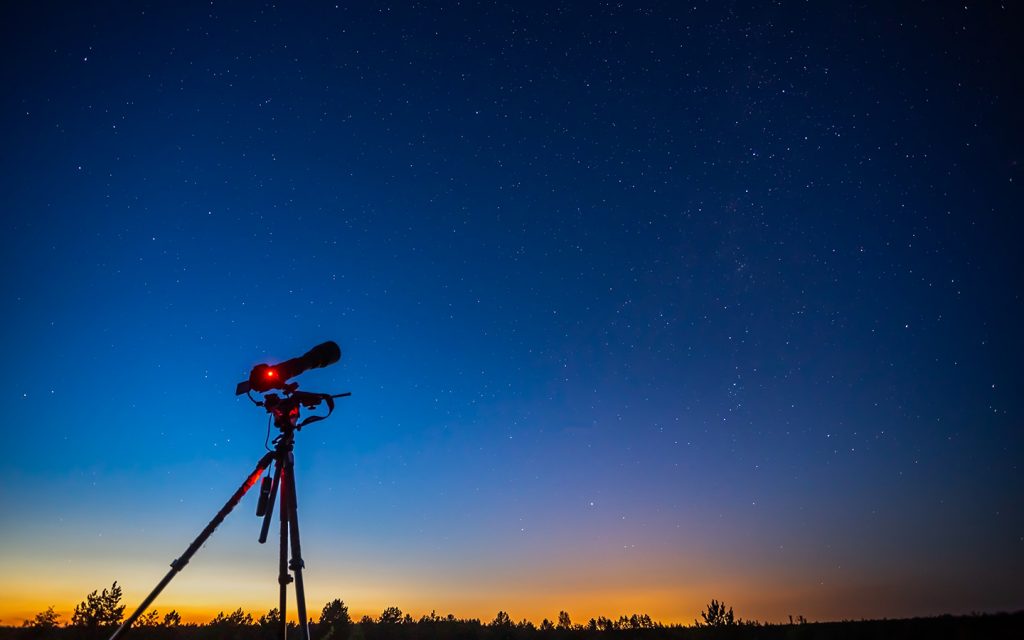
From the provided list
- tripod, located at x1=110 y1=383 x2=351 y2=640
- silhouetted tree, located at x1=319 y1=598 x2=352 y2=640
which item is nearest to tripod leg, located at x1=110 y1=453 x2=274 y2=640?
tripod, located at x1=110 y1=383 x2=351 y2=640

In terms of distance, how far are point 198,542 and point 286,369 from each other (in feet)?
4.78

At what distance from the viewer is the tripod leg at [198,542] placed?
11.7 ft

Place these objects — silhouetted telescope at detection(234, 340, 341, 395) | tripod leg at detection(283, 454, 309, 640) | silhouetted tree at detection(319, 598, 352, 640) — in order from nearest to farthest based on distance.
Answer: tripod leg at detection(283, 454, 309, 640), silhouetted telescope at detection(234, 340, 341, 395), silhouetted tree at detection(319, 598, 352, 640)

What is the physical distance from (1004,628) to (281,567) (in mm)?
6391

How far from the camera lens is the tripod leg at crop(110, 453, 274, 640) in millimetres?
3556

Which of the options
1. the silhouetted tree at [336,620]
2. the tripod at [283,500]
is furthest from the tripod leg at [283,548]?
the silhouetted tree at [336,620]

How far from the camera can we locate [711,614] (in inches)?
245

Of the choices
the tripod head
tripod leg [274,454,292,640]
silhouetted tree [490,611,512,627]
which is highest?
the tripod head

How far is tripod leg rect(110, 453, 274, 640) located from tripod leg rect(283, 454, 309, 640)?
0.25 metres

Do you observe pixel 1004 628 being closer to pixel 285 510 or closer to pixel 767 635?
pixel 767 635

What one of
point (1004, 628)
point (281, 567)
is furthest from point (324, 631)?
point (1004, 628)

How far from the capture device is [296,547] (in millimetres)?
3637

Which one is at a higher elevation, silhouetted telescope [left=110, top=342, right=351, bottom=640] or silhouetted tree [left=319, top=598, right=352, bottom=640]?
silhouetted telescope [left=110, top=342, right=351, bottom=640]

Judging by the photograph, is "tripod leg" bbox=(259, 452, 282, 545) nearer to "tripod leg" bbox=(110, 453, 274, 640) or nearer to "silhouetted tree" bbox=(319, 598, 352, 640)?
"tripod leg" bbox=(110, 453, 274, 640)
